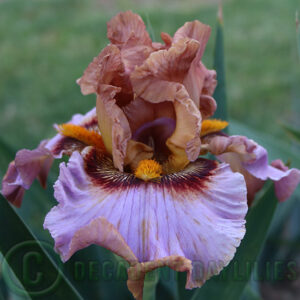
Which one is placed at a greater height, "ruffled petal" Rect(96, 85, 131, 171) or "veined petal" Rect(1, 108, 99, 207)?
"ruffled petal" Rect(96, 85, 131, 171)

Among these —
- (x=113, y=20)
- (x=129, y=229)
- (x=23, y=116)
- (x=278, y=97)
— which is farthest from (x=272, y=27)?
(x=129, y=229)

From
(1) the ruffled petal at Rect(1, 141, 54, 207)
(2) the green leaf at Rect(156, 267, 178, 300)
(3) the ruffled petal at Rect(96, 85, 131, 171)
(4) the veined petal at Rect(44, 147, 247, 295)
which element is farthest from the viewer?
(2) the green leaf at Rect(156, 267, 178, 300)

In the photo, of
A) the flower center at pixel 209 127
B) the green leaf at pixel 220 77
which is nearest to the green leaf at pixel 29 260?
the flower center at pixel 209 127

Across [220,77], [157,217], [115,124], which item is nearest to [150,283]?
[157,217]

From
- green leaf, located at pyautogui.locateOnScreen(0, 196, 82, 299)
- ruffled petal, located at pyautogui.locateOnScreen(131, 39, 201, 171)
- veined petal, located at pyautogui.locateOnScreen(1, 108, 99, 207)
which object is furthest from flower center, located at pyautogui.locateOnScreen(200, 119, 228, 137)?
green leaf, located at pyautogui.locateOnScreen(0, 196, 82, 299)

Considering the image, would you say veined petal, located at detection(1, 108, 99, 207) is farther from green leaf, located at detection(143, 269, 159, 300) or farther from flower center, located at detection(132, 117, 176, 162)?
green leaf, located at detection(143, 269, 159, 300)

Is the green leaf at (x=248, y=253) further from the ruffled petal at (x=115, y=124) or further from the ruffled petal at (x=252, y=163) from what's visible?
the ruffled petal at (x=115, y=124)
